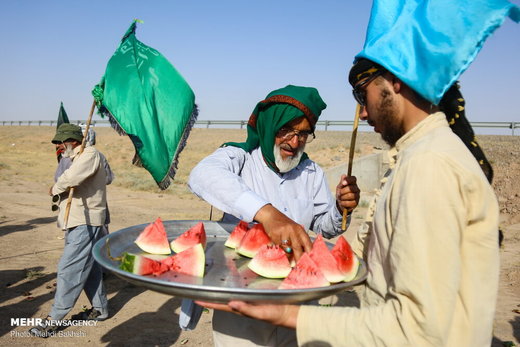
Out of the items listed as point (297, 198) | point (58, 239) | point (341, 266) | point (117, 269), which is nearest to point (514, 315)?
point (297, 198)

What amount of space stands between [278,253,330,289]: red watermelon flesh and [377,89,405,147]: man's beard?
28.1 inches

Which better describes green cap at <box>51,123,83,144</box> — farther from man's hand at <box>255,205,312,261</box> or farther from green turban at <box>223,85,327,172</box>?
man's hand at <box>255,205,312,261</box>

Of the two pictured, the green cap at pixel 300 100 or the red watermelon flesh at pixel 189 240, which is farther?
the green cap at pixel 300 100

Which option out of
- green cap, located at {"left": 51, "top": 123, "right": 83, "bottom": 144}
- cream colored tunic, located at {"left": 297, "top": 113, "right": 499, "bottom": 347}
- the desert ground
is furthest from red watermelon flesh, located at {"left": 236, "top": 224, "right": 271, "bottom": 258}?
green cap, located at {"left": 51, "top": 123, "right": 83, "bottom": 144}

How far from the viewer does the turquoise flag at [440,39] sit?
1537 millimetres

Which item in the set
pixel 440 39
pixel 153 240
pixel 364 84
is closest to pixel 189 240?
pixel 153 240

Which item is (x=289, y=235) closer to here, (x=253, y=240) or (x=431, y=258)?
(x=253, y=240)

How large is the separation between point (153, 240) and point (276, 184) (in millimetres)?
1103

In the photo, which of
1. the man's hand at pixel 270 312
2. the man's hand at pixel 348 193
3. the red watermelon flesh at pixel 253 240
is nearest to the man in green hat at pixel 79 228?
the red watermelon flesh at pixel 253 240

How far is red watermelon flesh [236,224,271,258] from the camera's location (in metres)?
2.48

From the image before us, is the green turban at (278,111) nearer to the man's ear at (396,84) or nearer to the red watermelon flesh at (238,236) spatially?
the red watermelon flesh at (238,236)

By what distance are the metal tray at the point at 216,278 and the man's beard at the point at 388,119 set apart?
2.26ft

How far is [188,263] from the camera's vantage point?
216 centimetres

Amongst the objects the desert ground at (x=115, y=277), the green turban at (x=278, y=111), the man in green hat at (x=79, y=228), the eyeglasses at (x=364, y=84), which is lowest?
the desert ground at (x=115, y=277)
